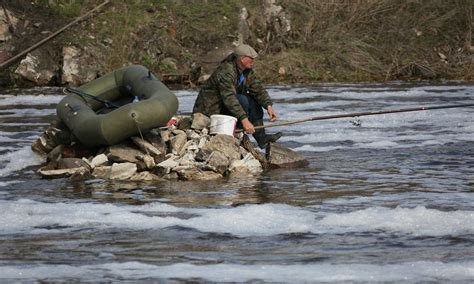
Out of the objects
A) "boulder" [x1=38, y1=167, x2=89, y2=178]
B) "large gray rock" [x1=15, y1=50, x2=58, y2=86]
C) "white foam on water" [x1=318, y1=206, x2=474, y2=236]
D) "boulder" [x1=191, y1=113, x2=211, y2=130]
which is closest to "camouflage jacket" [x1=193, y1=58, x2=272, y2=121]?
"boulder" [x1=191, y1=113, x2=211, y2=130]

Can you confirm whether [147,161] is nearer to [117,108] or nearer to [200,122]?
[117,108]

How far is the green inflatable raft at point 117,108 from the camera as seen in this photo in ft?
34.8

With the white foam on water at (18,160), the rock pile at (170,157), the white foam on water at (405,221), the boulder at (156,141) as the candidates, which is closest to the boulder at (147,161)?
the rock pile at (170,157)

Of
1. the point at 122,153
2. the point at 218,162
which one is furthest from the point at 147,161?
the point at 218,162

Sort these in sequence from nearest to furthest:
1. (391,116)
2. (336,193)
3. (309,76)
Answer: (336,193)
(391,116)
(309,76)

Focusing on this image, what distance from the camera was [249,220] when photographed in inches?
323

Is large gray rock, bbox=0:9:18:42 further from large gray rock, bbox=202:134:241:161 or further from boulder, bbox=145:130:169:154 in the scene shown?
large gray rock, bbox=202:134:241:161

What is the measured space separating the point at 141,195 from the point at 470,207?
115 inches

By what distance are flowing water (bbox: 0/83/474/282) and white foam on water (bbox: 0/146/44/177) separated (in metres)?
0.01

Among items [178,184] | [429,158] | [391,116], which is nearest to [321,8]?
[391,116]

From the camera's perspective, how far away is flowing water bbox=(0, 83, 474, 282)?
6660mm

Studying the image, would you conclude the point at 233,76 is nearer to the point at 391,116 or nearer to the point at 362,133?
the point at 362,133

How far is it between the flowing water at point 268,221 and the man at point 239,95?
710 millimetres

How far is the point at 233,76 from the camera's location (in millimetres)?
11469
